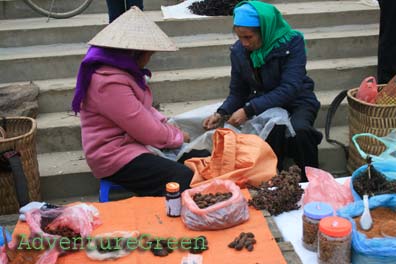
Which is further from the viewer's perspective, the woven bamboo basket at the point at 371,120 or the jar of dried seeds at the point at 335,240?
the woven bamboo basket at the point at 371,120

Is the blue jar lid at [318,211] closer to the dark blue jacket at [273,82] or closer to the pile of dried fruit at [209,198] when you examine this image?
the pile of dried fruit at [209,198]

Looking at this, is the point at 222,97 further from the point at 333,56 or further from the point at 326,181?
the point at 326,181

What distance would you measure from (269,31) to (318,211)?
59.2 inches

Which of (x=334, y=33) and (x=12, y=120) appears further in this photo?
(x=334, y=33)

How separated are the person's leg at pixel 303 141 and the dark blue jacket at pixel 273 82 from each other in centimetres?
14

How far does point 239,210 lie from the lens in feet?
6.74

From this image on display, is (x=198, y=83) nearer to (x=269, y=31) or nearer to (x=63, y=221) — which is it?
(x=269, y=31)

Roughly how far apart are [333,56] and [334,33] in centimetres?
27

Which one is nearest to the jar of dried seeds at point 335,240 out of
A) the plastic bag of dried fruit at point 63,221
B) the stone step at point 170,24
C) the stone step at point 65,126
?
the plastic bag of dried fruit at point 63,221

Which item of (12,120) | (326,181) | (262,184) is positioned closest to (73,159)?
(12,120)

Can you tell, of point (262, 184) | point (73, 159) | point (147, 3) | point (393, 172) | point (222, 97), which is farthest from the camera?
point (147, 3)

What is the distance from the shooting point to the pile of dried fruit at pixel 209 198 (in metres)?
2.07

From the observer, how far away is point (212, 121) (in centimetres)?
320

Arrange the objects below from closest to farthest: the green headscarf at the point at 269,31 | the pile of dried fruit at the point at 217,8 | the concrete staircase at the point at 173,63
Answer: the green headscarf at the point at 269,31 → the concrete staircase at the point at 173,63 → the pile of dried fruit at the point at 217,8
